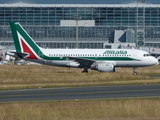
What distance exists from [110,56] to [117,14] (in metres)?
118

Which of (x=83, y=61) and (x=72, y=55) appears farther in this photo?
(x=72, y=55)

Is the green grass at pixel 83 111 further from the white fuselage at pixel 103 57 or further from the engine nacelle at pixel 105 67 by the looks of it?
the white fuselage at pixel 103 57

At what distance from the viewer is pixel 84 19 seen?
171125mm

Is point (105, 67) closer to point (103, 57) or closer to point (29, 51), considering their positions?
point (103, 57)

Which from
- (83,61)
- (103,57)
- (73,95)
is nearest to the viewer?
(73,95)

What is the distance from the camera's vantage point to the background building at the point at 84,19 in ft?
525

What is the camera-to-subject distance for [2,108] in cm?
2106

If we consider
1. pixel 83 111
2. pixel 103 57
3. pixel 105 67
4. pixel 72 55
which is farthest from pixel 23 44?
pixel 83 111

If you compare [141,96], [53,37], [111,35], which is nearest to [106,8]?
[111,35]

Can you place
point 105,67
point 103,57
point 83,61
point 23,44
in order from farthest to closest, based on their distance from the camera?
point 23,44
point 103,57
point 83,61
point 105,67

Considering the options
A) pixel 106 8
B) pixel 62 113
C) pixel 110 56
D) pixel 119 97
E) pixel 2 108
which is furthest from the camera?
pixel 106 8

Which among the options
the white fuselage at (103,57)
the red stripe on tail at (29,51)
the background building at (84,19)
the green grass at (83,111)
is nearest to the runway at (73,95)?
the green grass at (83,111)

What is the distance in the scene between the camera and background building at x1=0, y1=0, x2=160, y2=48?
16000cm

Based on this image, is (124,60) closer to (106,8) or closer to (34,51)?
(34,51)
